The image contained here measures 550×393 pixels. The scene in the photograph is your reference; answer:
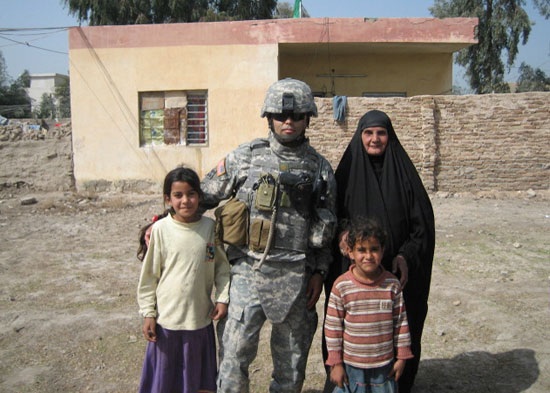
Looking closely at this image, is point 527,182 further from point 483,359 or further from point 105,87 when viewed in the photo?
point 105,87

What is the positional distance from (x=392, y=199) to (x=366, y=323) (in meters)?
0.61

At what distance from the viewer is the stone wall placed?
30.9 ft

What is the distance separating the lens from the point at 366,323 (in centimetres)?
201

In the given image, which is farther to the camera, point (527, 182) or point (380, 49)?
point (380, 49)

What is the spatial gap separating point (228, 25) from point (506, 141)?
6210mm

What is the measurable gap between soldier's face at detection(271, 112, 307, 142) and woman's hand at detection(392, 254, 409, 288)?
744 millimetres

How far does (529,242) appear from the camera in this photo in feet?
19.7

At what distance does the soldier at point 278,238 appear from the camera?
2.15 m

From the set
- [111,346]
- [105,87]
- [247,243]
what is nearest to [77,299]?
[111,346]

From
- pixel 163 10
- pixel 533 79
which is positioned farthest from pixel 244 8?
pixel 533 79

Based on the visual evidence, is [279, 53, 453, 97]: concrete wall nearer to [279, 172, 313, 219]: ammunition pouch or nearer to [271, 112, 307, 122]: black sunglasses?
[271, 112, 307, 122]: black sunglasses

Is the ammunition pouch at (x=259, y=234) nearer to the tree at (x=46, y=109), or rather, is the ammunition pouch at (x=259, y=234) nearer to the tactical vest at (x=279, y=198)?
the tactical vest at (x=279, y=198)

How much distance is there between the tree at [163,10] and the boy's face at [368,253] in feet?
60.2

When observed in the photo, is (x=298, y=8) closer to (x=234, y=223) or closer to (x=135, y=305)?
(x=135, y=305)
